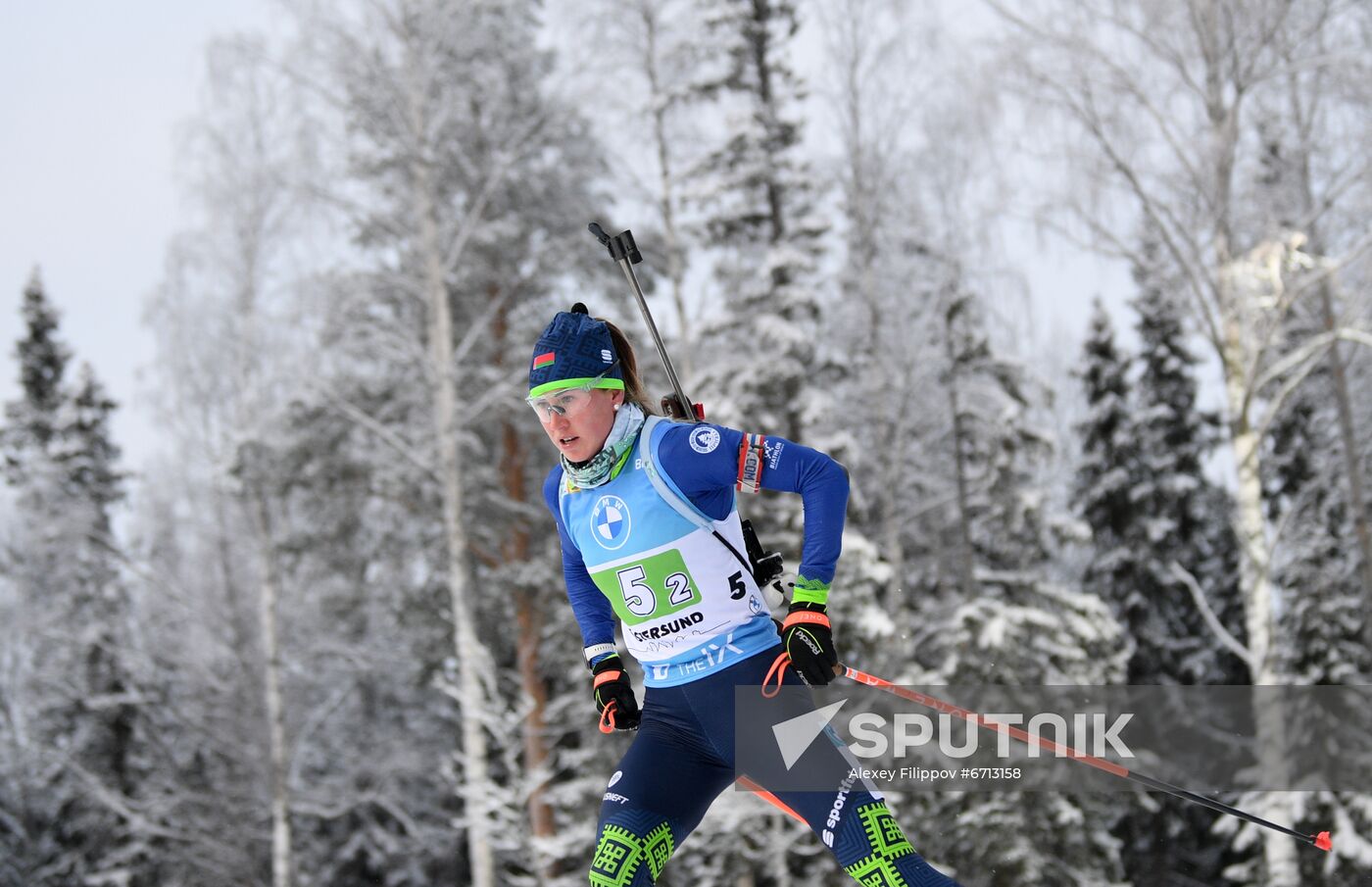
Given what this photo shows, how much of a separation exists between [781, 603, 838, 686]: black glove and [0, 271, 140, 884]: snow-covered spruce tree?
1671cm

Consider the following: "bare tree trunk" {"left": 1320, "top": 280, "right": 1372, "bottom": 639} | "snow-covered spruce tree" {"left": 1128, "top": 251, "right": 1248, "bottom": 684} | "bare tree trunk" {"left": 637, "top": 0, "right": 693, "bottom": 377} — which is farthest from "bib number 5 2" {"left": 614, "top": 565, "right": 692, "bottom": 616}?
"snow-covered spruce tree" {"left": 1128, "top": 251, "right": 1248, "bottom": 684}

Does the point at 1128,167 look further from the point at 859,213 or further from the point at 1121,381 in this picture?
the point at 1121,381

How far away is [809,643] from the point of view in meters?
2.85

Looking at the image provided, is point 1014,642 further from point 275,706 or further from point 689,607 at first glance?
point 689,607

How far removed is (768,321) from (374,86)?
16.7 ft

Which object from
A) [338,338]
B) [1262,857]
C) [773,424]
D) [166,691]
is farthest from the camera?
[166,691]

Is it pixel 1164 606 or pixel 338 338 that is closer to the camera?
pixel 338 338

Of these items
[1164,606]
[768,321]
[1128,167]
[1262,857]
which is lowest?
[1262,857]

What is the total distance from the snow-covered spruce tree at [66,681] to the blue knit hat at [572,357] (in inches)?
637

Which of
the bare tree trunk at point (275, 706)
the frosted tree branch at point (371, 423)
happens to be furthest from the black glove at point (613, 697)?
the bare tree trunk at point (275, 706)

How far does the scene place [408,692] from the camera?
846 inches

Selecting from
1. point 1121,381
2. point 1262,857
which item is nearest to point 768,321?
point 1262,857

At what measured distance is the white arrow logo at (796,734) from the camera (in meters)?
3.00

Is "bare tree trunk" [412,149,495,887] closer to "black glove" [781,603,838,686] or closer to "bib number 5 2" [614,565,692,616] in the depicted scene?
"bib number 5 2" [614,565,692,616]
